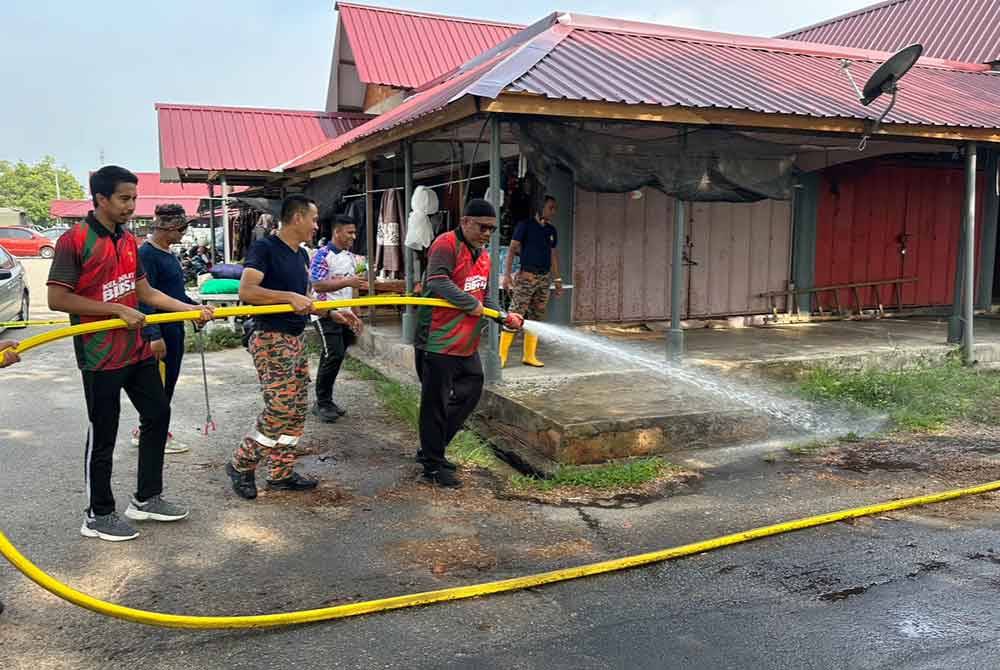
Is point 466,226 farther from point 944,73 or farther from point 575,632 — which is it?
point 944,73

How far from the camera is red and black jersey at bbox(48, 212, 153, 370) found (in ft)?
12.3

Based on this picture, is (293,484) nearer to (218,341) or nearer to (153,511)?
(153,511)

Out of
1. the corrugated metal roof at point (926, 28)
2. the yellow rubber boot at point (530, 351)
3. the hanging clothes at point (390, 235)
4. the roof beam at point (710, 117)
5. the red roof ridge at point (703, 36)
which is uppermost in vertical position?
the corrugated metal roof at point (926, 28)

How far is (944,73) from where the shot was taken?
418 inches

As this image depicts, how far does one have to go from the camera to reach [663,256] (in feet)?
33.2

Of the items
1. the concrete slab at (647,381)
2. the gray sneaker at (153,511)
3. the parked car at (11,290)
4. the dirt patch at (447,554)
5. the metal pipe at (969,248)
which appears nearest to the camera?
the dirt patch at (447,554)

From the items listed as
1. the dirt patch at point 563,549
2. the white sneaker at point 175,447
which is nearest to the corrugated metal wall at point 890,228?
the dirt patch at point 563,549

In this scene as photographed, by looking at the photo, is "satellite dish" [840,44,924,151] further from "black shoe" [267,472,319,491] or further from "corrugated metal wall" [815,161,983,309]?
"black shoe" [267,472,319,491]

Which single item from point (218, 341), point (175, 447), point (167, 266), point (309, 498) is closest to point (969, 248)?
point (309, 498)

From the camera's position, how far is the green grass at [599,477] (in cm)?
534

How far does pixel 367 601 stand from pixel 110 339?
5.95ft

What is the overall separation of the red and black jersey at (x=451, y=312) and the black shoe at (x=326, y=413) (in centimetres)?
218

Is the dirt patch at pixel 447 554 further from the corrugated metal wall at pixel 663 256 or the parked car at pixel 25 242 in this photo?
the parked car at pixel 25 242

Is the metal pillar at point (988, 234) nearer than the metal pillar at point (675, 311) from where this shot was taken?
No
